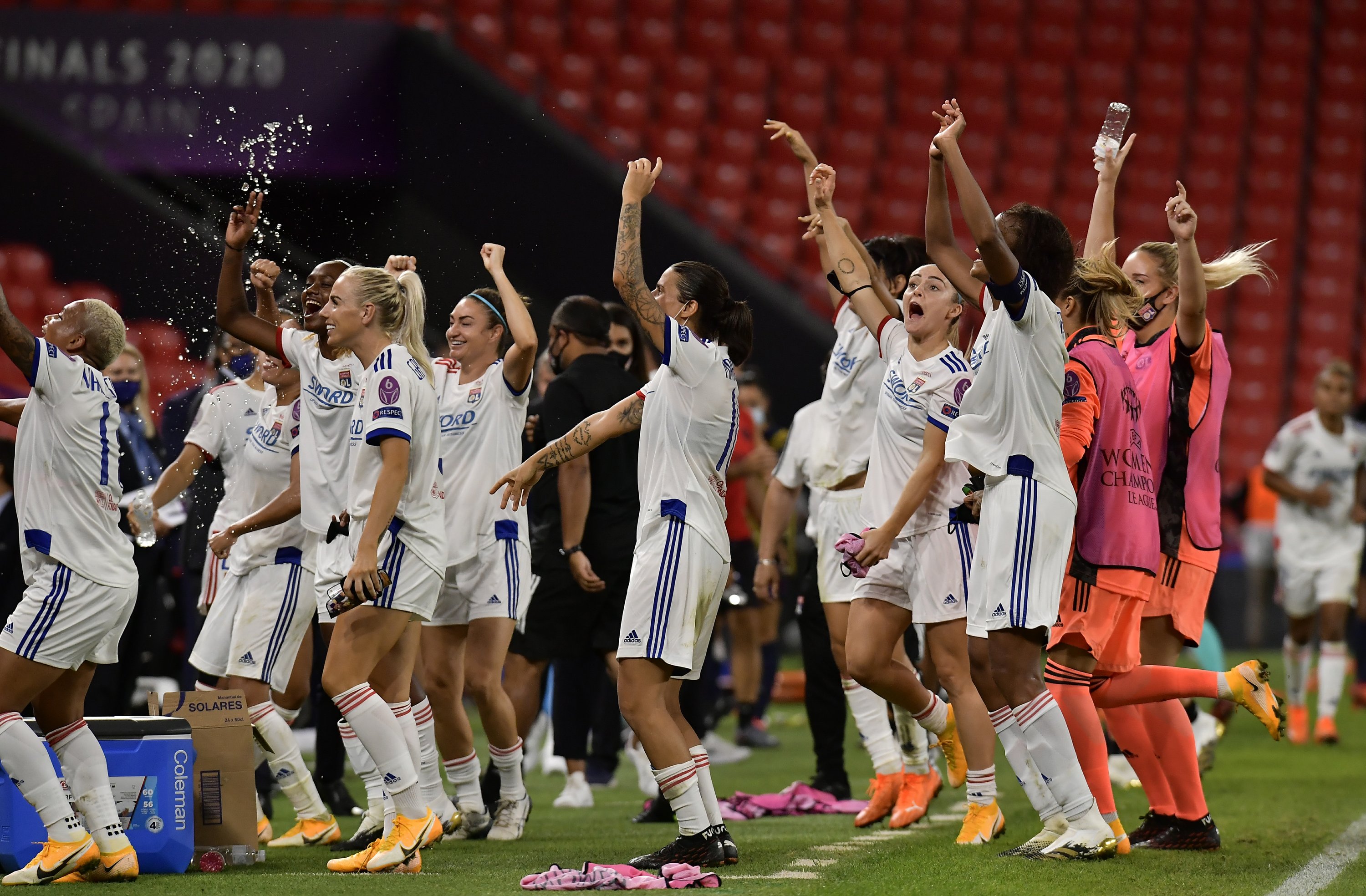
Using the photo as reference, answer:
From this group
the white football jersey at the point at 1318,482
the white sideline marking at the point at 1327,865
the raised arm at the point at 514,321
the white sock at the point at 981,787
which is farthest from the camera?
the white football jersey at the point at 1318,482

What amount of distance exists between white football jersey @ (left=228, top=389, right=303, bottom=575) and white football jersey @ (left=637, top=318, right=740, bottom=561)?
1.79 meters

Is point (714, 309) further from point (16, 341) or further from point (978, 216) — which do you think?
point (16, 341)

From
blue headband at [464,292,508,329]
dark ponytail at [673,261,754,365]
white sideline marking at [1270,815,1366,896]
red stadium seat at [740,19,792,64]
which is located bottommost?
white sideline marking at [1270,815,1366,896]

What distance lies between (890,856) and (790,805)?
1585 mm

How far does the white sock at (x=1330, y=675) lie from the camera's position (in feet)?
33.6

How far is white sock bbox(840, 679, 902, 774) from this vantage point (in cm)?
667

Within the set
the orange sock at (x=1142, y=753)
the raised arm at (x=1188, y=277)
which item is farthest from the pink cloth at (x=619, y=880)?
the raised arm at (x=1188, y=277)

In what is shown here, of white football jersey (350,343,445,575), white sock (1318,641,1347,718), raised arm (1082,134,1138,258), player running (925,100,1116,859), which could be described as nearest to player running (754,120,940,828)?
raised arm (1082,134,1138,258)

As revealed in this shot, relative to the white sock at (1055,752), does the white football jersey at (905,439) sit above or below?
above

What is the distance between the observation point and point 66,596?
16.7 ft

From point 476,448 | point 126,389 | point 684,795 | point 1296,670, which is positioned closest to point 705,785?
point 684,795

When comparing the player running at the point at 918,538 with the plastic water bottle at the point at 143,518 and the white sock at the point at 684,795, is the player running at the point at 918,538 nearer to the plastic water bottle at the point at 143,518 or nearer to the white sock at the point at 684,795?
→ the white sock at the point at 684,795

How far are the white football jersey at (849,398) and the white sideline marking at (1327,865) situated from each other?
92.5 inches

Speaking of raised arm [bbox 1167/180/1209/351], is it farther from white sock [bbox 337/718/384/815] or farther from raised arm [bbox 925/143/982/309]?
white sock [bbox 337/718/384/815]
